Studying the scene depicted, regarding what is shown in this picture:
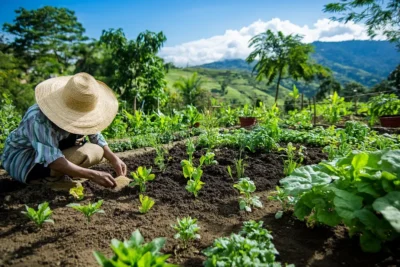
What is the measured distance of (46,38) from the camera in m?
29.2

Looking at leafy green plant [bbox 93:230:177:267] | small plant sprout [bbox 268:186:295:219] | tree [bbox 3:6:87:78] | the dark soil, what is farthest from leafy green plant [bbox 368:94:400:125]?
tree [bbox 3:6:87:78]

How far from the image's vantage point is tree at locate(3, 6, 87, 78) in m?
26.3

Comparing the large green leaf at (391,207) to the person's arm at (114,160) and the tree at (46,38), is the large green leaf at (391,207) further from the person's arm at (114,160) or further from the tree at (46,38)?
the tree at (46,38)

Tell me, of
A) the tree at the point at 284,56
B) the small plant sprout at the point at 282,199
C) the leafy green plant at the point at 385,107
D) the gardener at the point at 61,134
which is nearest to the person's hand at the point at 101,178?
the gardener at the point at 61,134

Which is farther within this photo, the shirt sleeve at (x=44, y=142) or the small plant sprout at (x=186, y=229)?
the shirt sleeve at (x=44, y=142)

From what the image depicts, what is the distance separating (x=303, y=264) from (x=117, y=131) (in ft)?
18.8

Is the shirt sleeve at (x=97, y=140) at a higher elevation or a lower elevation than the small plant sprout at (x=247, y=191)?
higher

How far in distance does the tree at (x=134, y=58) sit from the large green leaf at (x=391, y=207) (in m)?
10.8

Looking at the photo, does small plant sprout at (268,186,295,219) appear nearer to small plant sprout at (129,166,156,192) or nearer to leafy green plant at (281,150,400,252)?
leafy green plant at (281,150,400,252)

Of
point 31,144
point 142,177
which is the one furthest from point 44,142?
point 142,177

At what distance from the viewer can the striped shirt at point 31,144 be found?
273cm

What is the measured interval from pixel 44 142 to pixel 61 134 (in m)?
0.33

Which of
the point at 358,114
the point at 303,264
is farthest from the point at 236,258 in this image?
the point at 358,114

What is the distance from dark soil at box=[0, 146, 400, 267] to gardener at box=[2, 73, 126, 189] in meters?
0.24
